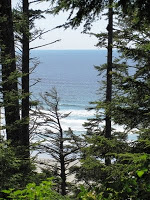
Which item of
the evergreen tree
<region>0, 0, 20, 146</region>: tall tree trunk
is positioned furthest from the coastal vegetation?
the evergreen tree

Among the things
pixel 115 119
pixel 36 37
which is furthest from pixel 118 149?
pixel 36 37

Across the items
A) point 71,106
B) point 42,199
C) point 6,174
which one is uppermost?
point 42,199

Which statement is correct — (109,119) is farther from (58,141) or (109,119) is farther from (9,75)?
(58,141)

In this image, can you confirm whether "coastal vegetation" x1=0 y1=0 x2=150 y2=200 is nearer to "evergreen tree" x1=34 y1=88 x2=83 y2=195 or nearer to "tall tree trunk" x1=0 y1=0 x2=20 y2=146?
"tall tree trunk" x1=0 y1=0 x2=20 y2=146

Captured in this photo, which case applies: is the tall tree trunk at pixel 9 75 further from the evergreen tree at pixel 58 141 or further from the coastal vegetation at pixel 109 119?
the evergreen tree at pixel 58 141

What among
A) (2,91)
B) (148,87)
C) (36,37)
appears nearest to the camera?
(148,87)

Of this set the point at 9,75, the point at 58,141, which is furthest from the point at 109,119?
the point at 58,141

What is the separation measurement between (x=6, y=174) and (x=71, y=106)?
48.8m

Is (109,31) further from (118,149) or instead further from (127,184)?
(127,184)

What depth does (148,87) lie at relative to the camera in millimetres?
6062

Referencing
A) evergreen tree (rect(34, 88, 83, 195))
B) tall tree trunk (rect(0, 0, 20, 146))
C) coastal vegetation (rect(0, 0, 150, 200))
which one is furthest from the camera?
evergreen tree (rect(34, 88, 83, 195))

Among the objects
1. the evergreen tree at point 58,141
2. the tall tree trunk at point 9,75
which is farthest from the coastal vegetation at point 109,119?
the evergreen tree at point 58,141

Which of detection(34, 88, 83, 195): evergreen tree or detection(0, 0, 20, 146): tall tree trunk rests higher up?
detection(0, 0, 20, 146): tall tree trunk

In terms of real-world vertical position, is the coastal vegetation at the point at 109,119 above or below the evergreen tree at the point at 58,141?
above
